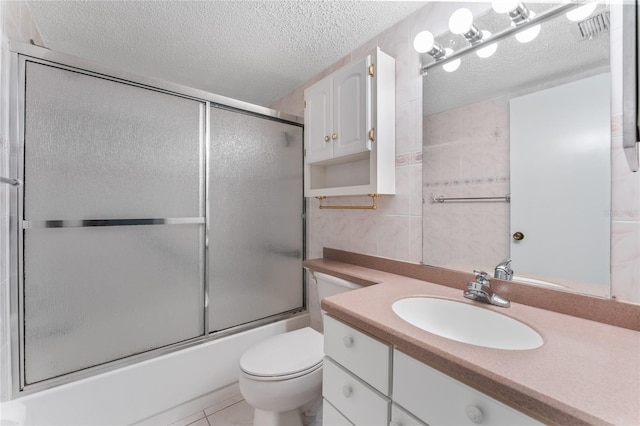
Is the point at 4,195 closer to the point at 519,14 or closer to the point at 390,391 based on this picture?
the point at 390,391

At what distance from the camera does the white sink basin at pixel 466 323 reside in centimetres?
87

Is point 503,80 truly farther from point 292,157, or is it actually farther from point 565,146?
point 292,157

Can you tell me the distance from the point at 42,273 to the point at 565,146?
2.20 metres

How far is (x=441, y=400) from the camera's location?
0.67m

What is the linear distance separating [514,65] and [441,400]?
1261mm

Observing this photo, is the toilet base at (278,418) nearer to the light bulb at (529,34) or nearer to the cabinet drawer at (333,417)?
the cabinet drawer at (333,417)

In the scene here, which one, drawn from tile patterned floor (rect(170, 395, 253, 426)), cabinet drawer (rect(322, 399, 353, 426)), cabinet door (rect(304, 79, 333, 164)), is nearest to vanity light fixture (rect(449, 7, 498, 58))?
cabinet door (rect(304, 79, 333, 164))

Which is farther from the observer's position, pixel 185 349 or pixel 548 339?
pixel 185 349

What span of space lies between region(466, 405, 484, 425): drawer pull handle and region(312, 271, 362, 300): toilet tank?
83cm

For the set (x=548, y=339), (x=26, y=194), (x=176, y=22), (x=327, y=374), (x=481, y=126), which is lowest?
(x=327, y=374)

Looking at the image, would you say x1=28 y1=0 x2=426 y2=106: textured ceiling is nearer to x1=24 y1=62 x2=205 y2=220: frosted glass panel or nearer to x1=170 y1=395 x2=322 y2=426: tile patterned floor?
x1=24 y1=62 x2=205 y2=220: frosted glass panel

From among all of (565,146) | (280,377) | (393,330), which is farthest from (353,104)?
(280,377)

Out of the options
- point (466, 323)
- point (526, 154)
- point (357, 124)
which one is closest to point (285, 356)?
point (466, 323)

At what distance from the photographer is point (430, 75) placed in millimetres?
1359
